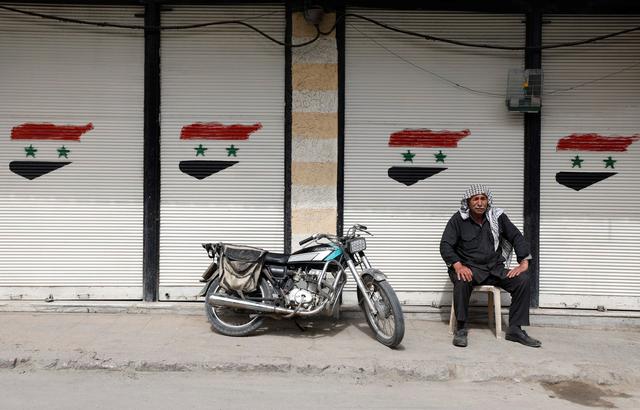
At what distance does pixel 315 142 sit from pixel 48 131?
3027mm

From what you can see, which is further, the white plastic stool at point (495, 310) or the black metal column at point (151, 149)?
the black metal column at point (151, 149)

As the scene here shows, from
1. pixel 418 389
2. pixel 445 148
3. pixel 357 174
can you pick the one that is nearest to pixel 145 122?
pixel 357 174

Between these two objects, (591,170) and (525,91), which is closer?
(525,91)

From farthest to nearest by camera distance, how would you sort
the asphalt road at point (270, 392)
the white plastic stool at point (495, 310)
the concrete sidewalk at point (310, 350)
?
the white plastic stool at point (495, 310), the concrete sidewalk at point (310, 350), the asphalt road at point (270, 392)

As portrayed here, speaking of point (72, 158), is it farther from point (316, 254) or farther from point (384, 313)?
point (384, 313)

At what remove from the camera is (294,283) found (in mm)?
5863

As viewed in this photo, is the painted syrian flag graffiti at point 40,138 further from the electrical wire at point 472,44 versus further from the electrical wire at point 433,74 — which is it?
the electrical wire at point 433,74

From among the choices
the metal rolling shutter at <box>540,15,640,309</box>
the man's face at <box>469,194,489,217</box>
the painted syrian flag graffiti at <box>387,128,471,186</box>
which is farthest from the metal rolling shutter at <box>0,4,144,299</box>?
the metal rolling shutter at <box>540,15,640,309</box>

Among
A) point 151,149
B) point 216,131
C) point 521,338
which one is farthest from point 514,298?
point 151,149

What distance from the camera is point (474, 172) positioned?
667 centimetres

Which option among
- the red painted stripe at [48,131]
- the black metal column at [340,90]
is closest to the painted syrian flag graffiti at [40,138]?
the red painted stripe at [48,131]

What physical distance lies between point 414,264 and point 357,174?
122 cm

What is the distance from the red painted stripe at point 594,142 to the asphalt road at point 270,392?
2812 mm

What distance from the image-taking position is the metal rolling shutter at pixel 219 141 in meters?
6.66
